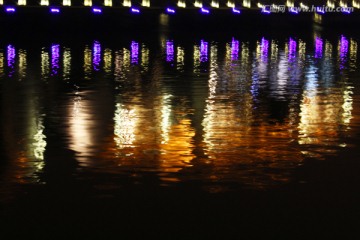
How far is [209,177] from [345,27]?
7964 cm

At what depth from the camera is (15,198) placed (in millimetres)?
11258

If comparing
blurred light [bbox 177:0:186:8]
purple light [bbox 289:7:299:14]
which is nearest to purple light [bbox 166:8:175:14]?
blurred light [bbox 177:0:186:8]

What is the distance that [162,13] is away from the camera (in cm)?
7588

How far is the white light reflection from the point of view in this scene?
50.0 ft

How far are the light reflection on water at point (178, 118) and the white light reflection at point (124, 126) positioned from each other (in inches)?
0.8

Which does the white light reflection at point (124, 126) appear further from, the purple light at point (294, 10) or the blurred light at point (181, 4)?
the purple light at point (294, 10)

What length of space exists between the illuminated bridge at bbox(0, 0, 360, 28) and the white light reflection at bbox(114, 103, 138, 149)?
4661 centimetres

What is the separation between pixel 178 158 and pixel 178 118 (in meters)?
4.37

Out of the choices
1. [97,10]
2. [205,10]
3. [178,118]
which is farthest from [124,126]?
[205,10]

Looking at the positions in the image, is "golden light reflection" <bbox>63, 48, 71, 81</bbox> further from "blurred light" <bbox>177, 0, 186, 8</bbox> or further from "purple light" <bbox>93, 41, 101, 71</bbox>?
"blurred light" <bbox>177, 0, 186, 8</bbox>

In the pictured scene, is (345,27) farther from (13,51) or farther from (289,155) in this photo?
(289,155)

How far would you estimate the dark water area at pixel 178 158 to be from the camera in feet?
33.9

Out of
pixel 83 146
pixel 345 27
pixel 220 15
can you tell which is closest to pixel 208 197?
pixel 83 146

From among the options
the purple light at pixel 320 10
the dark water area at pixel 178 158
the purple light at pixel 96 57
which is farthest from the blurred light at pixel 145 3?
the dark water area at pixel 178 158
